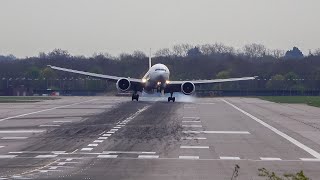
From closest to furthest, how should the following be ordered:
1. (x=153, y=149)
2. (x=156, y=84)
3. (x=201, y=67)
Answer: (x=153, y=149)
(x=156, y=84)
(x=201, y=67)

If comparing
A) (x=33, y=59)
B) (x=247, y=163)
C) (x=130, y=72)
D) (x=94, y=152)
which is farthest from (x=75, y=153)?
(x=33, y=59)

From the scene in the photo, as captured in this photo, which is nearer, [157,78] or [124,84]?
[157,78]

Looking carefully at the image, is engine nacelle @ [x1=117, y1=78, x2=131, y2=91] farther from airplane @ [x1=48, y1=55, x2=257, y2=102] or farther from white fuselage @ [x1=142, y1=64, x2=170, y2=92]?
white fuselage @ [x1=142, y1=64, x2=170, y2=92]

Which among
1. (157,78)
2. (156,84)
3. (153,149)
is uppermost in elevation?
(157,78)

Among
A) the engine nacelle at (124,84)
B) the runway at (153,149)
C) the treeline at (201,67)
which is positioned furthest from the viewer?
the treeline at (201,67)

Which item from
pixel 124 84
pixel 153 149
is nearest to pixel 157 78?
pixel 124 84

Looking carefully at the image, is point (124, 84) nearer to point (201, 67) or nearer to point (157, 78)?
point (157, 78)

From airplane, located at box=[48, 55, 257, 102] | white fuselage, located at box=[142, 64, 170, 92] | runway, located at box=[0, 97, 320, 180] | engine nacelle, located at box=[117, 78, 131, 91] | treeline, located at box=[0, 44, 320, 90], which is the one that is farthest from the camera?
treeline, located at box=[0, 44, 320, 90]

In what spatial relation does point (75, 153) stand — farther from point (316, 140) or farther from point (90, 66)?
point (90, 66)

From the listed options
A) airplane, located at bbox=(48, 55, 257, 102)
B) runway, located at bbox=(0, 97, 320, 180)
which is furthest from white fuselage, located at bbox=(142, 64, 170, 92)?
runway, located at bbox=(0, 97, 320, 180)

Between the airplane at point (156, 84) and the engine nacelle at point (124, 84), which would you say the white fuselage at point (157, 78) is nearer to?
the airplane at point (156, 84)

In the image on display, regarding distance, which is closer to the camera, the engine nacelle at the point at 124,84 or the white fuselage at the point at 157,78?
the white fuselage at the point at 157,78

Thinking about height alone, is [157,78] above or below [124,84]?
above

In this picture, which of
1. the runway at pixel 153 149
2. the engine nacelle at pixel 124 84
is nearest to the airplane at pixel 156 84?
the engine nacelle at pixel 124 84
